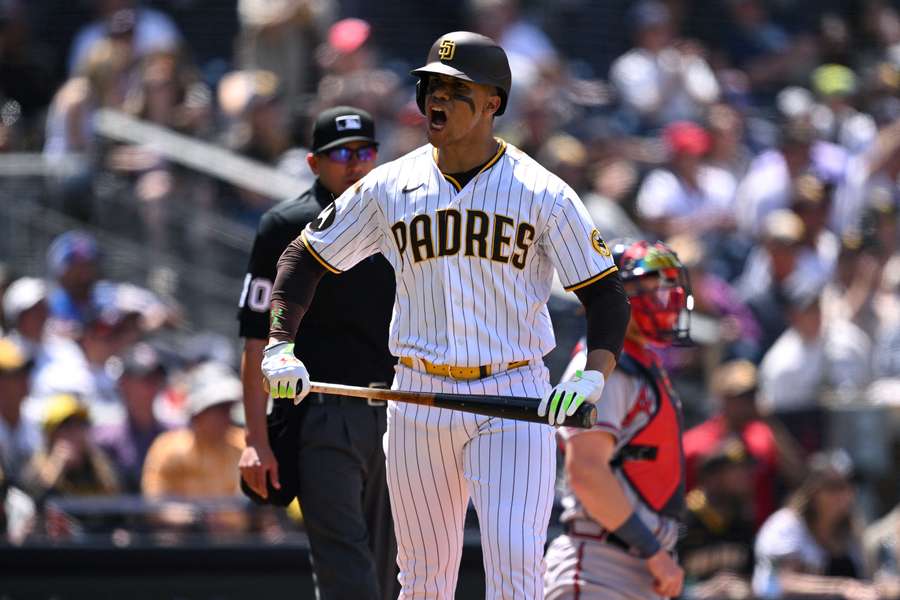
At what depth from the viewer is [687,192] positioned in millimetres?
12672

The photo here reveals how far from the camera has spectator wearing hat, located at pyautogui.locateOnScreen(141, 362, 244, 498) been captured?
915cm

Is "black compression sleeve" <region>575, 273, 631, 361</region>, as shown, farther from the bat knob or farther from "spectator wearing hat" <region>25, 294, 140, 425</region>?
"spectator wearing hat" <region>25, 294, 140, 425</region>

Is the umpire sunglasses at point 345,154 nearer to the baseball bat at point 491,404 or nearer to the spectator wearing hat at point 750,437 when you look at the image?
the baseball bat at point 491,404

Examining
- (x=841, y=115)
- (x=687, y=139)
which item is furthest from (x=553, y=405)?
(x=841, y=115)

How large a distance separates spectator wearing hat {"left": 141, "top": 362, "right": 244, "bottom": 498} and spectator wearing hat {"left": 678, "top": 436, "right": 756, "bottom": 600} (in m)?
2.55

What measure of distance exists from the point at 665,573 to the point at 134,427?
4430 mm

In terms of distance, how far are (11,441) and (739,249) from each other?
5.58 m

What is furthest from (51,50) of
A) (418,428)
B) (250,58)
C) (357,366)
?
(418,428)

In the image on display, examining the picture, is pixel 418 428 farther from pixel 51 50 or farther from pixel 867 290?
pixel 51 50

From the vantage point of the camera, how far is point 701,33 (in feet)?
53.2

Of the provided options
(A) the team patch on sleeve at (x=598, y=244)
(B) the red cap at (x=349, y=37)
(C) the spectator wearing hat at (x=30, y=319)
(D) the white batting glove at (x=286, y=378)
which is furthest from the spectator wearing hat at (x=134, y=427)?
(A) the team patch on sleeve at (x=598, y=244)

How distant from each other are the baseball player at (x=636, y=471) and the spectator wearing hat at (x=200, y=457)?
134 inches

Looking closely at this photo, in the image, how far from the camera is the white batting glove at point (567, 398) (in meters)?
4.71

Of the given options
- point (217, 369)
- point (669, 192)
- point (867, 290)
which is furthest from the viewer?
point (669, 192)
